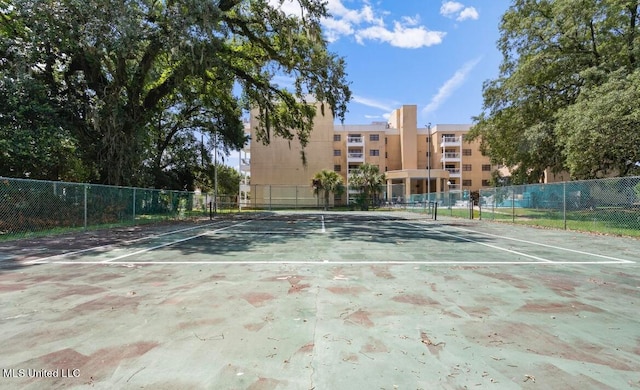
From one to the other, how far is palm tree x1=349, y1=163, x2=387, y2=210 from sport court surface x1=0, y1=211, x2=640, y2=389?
3571cm

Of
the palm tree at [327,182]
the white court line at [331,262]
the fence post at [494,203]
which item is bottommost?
the white court line at [331,262]

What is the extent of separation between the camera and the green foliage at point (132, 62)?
14.4m

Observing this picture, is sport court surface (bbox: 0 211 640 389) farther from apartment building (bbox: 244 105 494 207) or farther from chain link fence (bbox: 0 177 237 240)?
apartment building (bbox: 244 105 494 207)

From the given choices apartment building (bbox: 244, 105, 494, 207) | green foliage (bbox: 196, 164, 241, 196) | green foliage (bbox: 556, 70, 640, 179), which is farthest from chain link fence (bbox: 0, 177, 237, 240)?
apartment building (bbox: 244, 105, 494, 207)

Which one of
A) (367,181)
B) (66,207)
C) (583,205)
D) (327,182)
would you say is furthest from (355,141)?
(66,207)

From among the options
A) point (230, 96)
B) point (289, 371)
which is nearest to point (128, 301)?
point (289, 371)

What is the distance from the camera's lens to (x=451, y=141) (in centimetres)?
6438

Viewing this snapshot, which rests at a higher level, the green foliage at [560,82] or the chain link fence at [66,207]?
the green foliage at [560,82]

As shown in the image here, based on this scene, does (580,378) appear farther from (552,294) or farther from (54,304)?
(54,304)

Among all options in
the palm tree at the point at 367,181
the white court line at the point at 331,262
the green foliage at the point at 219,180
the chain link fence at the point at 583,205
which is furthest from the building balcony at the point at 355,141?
the white court line at the point at 331,262

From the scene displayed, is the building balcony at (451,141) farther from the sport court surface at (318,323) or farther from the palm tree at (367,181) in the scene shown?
the sport court surface at (318,323)

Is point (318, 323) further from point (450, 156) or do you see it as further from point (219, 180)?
point (450, 156)

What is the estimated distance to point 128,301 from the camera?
15.1 ft

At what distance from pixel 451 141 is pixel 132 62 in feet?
184
